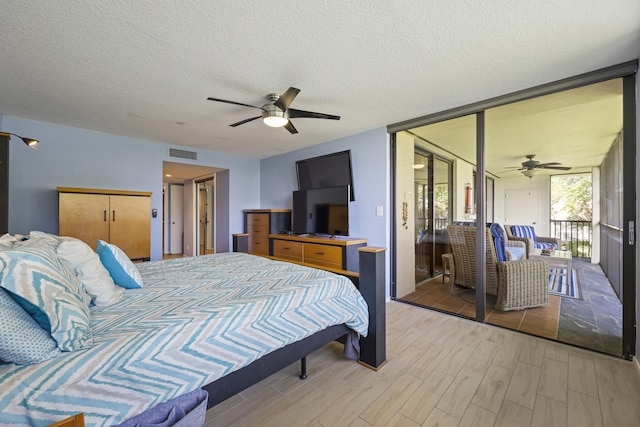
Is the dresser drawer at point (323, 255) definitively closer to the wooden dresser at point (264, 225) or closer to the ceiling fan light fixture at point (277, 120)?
the wooden dresser at point (264, 225)

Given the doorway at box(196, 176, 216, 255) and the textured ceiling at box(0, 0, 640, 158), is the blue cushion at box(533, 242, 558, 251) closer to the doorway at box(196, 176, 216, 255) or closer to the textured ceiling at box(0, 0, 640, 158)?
the textured ceiling at box(0, 0, 640, 158)

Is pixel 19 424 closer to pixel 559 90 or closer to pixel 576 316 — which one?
pixel 559 90

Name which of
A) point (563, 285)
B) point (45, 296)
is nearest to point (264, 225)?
point (45, 296)

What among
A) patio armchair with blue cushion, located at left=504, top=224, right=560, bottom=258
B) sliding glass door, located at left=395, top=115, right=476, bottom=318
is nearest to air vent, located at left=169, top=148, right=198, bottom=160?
sliding glass door, located at left=395, top=115, right=476, bottom=318

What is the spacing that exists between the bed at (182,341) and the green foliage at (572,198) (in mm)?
2498

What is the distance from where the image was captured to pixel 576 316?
279cm

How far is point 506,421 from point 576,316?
2.11m

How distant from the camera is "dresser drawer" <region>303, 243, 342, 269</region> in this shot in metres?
3.53

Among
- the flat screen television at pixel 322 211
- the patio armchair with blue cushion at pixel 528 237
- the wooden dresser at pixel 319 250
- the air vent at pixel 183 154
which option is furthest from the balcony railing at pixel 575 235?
the air vent at pixel 183 154

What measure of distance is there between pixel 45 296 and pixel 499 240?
150 inches

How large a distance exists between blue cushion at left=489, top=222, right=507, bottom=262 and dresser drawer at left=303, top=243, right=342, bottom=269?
1850mm

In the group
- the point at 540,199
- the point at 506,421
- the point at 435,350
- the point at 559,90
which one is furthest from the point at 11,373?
the point at 540,199

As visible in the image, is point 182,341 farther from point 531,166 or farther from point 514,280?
point 531,166

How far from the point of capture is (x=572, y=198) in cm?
275
